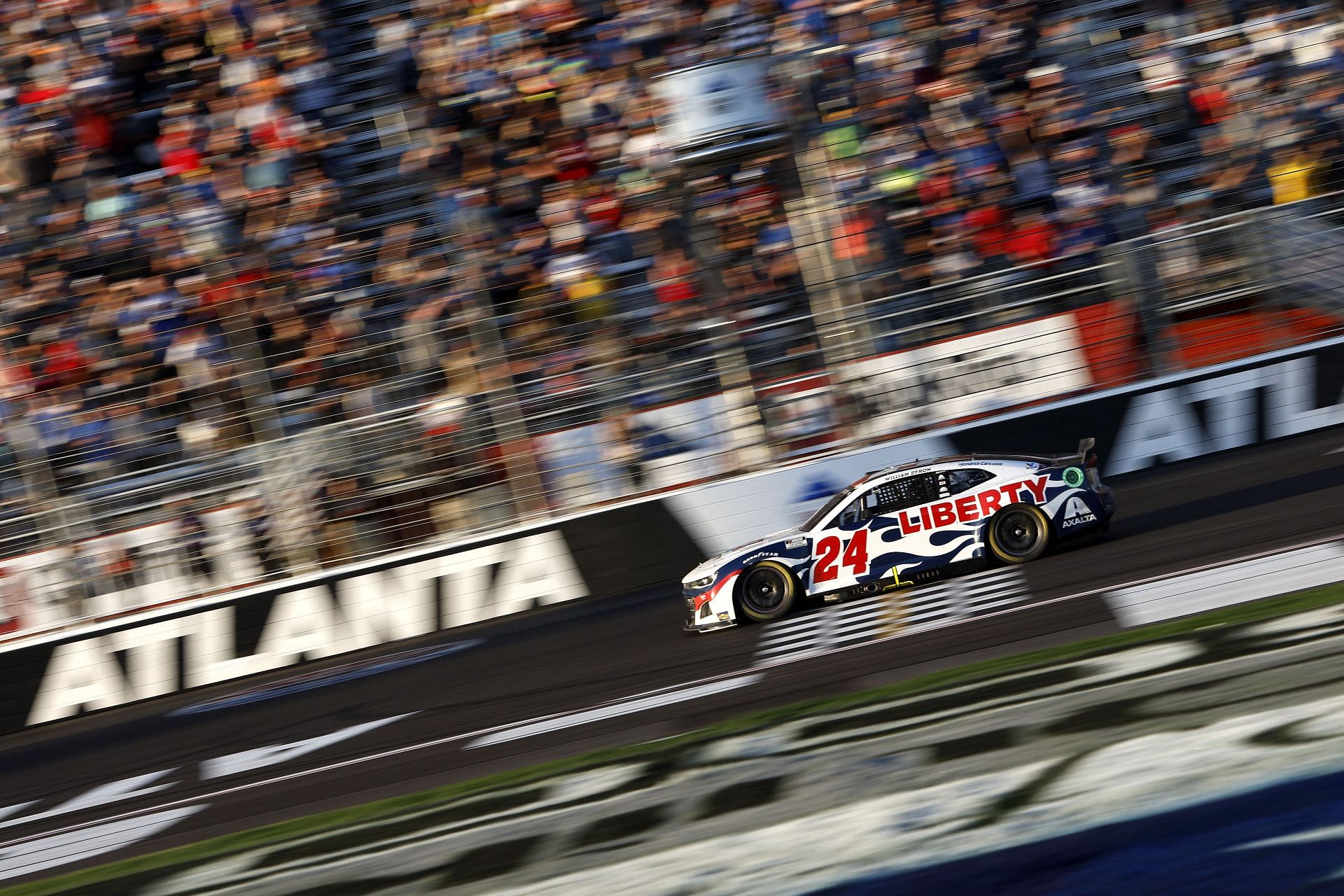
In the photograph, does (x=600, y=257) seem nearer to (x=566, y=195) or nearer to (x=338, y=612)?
(x=566, y=195)

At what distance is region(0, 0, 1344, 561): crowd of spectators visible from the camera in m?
12.6

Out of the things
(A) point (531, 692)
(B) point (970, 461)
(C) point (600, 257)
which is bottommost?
(A) point (531, 692)

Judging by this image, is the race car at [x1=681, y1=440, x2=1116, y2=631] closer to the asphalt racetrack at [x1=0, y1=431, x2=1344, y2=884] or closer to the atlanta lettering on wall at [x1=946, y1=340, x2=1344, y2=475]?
the asphalt racetrack at [x1=0, y1=431, x2=1344, y2=884]

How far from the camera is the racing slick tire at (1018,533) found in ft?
31.7

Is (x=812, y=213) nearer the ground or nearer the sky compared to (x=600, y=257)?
nearer the ground

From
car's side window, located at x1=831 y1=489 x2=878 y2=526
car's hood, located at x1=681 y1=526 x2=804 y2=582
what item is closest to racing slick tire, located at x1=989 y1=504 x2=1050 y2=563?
car's side window, located at x1=831 y1=489 x2=878 y2=526

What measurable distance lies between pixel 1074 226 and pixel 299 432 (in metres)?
6.83

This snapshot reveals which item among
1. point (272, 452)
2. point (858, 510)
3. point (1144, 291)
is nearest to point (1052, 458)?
point (858, 510)

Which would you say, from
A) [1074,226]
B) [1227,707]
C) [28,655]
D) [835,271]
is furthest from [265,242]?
[1227,707]

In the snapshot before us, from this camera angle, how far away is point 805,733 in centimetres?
680

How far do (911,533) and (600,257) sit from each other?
456 centimetres

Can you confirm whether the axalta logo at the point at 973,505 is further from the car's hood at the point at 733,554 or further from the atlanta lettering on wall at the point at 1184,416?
the atlanta lettering on wall at the point at 1184,416

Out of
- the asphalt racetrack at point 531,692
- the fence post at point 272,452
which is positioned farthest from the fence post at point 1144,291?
the fence post at point 272,452

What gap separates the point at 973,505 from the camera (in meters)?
9.71
